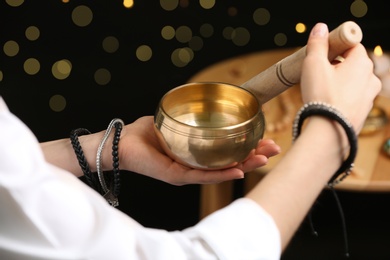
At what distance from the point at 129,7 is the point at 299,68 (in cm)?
163

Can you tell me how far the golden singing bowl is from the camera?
85cm

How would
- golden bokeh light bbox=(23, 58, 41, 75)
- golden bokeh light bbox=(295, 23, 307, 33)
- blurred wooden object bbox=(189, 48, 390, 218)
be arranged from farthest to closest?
golden bokeh light bbox=(295, 23, 307, 33), golden bokeh light bbox=(23, 58, 41, 75), blurred wooden object bbox=(189, 48, 390, 218)

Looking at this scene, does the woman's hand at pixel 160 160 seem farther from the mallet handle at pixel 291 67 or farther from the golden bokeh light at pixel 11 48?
the golden bokeh light at pixel 11 48

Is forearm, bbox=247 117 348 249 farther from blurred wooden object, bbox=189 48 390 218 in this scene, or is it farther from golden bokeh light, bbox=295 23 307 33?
golden bokeh light, bbox=295 23 307 33

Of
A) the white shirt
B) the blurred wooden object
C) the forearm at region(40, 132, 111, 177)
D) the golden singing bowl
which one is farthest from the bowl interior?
the blurred wooden object

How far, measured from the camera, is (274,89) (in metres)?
0.92

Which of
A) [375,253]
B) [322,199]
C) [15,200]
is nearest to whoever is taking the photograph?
[15,200]

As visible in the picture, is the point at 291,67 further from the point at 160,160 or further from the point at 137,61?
the point at 137,61

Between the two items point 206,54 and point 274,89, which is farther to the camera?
point 206,54

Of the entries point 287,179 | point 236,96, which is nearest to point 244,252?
point 287,179

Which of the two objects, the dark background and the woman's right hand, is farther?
the dark background

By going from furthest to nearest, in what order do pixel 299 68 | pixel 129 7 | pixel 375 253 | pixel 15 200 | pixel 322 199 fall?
pixel 129 7 < pixel 322 199 < pixel 375 253 < pixel 299 68 < pixel 15 200

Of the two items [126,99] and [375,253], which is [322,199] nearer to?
[375,253]

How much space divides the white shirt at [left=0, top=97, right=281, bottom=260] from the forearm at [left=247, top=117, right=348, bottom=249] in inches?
0.7
